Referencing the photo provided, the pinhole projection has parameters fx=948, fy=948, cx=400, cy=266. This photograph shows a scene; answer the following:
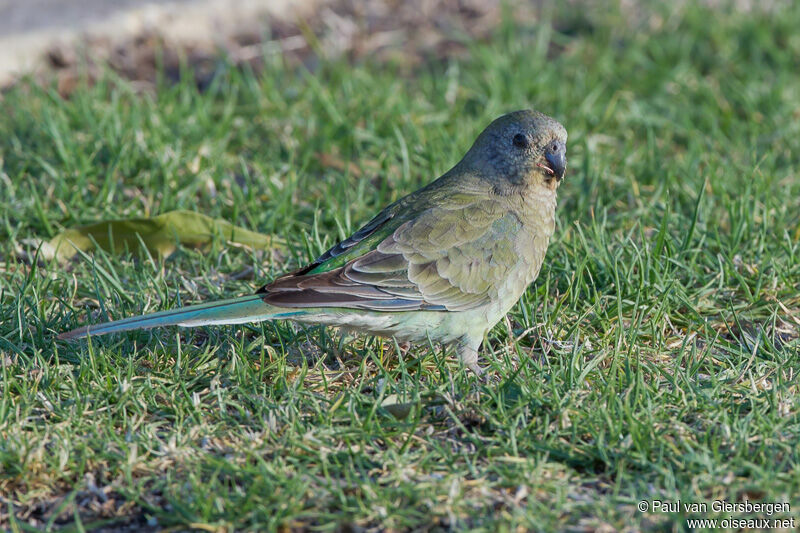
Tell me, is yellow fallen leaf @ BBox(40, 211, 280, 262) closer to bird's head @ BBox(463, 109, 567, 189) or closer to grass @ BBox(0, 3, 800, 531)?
grass @ BBox(0, 3, 800, 531)

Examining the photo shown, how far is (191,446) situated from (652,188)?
3.11 meters

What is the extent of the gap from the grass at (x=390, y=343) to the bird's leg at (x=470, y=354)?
0.08m

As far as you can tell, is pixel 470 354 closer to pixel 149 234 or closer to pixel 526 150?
pixel 526 150

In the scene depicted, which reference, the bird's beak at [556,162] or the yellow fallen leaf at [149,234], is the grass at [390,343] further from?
the bird's beak at [556,162]

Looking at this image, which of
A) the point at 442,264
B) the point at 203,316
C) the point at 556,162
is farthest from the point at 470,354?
the point at 203,316

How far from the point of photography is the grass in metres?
3.11

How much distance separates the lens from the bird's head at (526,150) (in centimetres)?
416

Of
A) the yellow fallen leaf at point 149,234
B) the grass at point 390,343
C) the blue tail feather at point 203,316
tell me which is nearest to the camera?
the grass at point 390,343

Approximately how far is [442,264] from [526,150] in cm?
72

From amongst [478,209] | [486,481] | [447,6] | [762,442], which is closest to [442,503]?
[486,481]

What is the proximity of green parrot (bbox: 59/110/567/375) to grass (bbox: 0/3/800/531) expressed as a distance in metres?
0.19

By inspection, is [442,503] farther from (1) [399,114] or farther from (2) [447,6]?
(2) [447,6]

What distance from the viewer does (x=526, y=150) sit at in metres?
4.18

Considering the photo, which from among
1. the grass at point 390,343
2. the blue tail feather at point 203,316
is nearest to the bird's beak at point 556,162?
the grass at point 390,343
